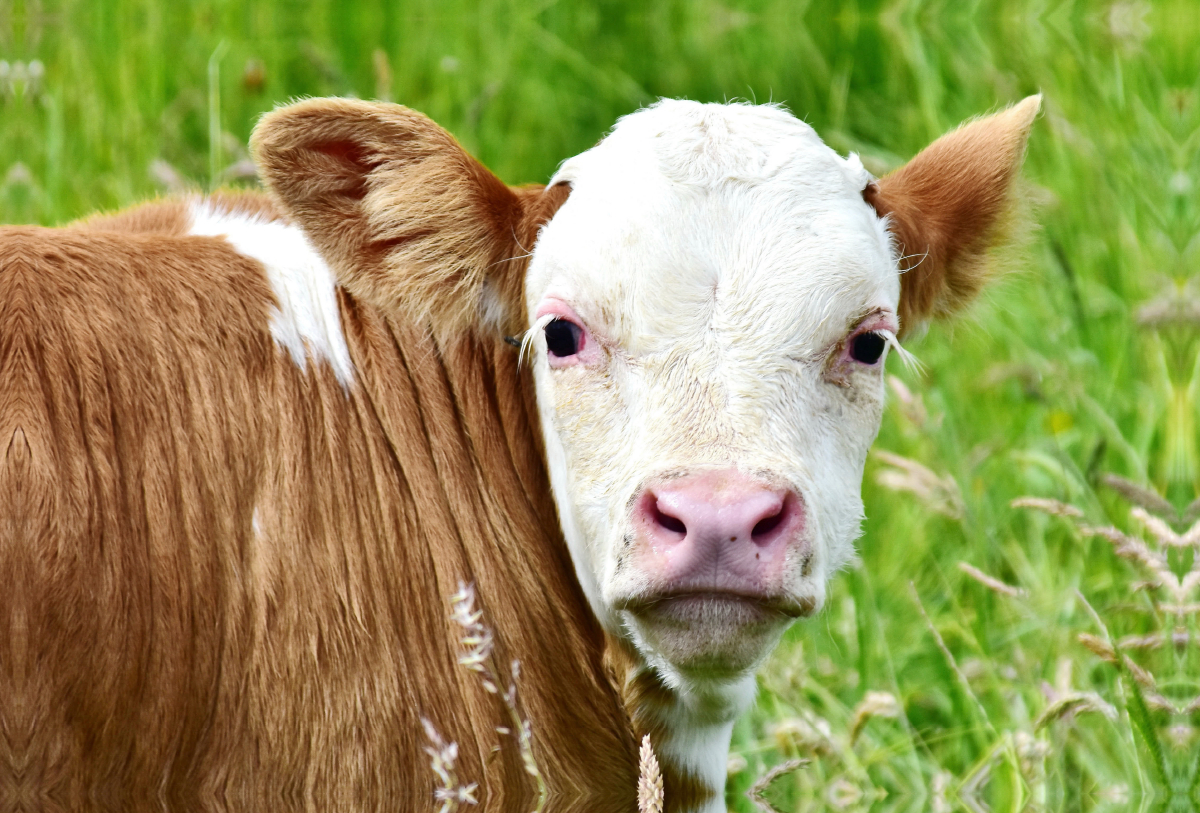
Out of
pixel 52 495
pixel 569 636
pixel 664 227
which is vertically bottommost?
pixel 569 636

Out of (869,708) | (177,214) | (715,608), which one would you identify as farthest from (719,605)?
(177,214)

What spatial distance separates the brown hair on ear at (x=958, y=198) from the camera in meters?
3.60

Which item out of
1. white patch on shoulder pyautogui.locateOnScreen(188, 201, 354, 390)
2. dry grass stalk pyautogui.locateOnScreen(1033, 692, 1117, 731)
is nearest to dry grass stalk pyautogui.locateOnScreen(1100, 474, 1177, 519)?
dry grass stalk pyautogui.locateOnScreen(1033, 692, 1117, 731)

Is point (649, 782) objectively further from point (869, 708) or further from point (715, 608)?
point (869, 708)

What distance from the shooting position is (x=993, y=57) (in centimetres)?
773

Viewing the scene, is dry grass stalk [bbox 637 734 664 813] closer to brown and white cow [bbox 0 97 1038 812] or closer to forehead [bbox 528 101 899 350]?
brown and white cow [bbox 0 97 1038 812]

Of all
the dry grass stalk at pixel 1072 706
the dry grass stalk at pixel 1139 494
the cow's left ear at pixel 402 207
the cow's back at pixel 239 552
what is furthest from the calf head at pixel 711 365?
the dry grass stalk at pixel 1139 494

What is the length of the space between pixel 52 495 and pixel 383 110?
45.4 inches

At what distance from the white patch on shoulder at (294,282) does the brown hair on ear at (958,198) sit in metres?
1.45

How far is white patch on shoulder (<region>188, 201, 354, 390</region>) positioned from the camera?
10.4 feet

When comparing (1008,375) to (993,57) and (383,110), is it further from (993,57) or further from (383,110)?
(993,57)

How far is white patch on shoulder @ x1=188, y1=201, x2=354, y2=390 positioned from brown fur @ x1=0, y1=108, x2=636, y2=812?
0.03 m

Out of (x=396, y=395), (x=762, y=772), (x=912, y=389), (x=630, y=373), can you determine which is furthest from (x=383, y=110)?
(x=912, y=389)

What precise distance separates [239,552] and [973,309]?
7.21ft
